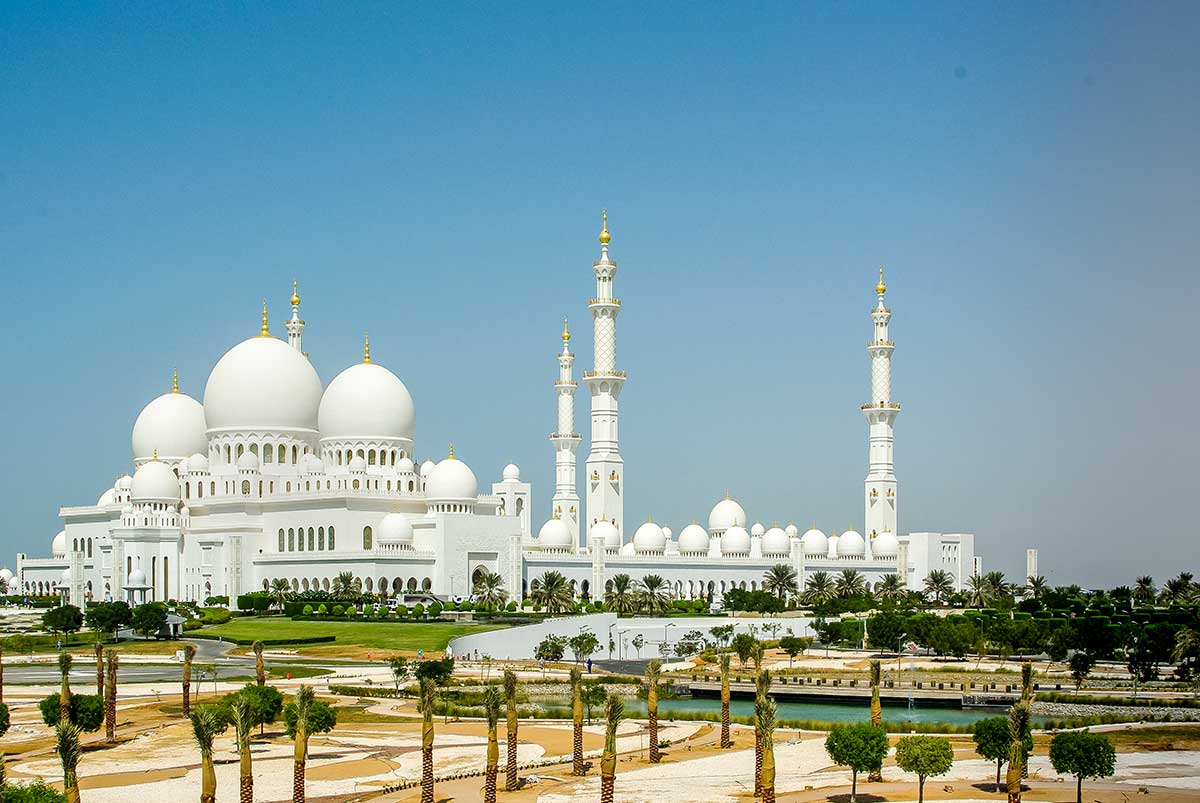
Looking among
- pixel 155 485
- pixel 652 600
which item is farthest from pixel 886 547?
pixel 155 485

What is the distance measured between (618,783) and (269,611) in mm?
47146

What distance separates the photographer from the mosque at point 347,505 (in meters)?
83.9

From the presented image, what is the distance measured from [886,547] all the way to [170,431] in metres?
46.3

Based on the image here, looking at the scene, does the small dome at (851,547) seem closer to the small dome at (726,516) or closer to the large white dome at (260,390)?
the small dome at (726,516)

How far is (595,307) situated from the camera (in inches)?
3506

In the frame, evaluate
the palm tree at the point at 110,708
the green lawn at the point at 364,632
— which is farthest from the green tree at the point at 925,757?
the green lawn at the point at 364,632

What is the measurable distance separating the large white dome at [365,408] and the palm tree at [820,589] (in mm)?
25486

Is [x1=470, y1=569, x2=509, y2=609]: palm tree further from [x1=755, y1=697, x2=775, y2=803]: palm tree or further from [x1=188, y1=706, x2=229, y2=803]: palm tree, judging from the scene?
[x1=755, y1=697, x2=775, y2=803]: palm tree

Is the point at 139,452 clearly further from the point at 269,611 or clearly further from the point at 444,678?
the point at 444,678

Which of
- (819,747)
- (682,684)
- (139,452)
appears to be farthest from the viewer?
(139,452)

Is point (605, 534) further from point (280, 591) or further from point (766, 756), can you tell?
point (766, 756)

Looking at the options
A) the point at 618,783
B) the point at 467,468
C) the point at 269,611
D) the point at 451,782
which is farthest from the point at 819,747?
the point at 467,468

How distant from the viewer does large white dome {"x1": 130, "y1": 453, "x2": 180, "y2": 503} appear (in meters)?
87.7

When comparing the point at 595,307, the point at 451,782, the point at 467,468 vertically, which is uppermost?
the point at 595,307
